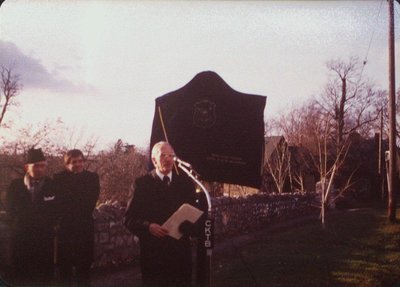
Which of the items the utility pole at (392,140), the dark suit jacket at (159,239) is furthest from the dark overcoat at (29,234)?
the utility pole at (392,140)

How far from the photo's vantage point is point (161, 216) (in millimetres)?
4109

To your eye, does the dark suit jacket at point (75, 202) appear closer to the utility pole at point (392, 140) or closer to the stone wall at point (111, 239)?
the stone wall at point (111, 239)

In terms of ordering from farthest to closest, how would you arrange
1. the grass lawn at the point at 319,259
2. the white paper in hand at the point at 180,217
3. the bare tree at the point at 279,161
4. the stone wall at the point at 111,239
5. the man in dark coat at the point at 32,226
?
the bare tree at the point at 279,161, the stone wall at the point at 111,239, the grass lawn at the point at 319,259, the man in dark coat at the point at 32,226, the white paper in hand at the point at 180,217

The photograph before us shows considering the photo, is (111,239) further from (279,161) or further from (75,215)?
(279,161)

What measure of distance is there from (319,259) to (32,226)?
5.45 meters

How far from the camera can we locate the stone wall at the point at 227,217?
715cm

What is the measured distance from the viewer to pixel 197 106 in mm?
5062

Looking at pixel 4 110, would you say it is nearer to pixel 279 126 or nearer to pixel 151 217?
pixel 151 217

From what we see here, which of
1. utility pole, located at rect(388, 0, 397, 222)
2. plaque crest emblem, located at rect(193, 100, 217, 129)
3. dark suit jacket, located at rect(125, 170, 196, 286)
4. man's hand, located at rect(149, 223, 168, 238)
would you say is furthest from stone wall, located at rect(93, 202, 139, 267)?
utility pole, located at rect(388, 0, 397, 222)

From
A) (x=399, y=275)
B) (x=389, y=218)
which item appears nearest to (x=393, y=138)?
(x=389, y=218)

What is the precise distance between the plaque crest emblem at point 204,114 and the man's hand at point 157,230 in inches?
59.0

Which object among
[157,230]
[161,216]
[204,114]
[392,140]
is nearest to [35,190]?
[161,216]

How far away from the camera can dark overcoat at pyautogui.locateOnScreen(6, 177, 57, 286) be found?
4457 millimetres

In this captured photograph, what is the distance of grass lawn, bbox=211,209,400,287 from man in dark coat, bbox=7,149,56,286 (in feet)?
8.63
